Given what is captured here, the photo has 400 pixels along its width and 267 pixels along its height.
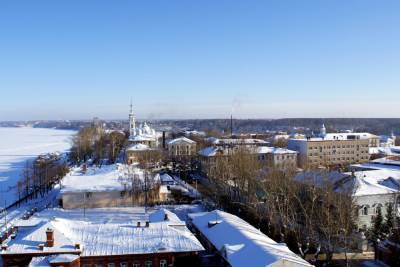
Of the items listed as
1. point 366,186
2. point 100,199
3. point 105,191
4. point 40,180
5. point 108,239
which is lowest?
point 40,180

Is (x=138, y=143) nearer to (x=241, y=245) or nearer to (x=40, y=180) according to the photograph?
(x=40, y=180)

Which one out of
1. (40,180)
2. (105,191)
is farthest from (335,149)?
(40,180)

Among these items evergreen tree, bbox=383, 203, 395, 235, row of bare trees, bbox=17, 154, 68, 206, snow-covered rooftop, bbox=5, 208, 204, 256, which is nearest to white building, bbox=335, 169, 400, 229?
evergreen tree, bbox=383, 203, 395, 235

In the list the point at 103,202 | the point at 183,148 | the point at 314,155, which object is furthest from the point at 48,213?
the point at 314,155

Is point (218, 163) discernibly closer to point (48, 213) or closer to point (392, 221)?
point (48, 213)

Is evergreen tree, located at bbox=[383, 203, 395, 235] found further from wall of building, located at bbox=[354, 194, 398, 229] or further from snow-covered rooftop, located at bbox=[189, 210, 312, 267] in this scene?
snow-covered rooftop, located at bbox=[189, 210, 312, 267]

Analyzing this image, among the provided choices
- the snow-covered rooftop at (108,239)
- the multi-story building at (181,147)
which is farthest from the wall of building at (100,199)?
the multi-story building at (181,147)
